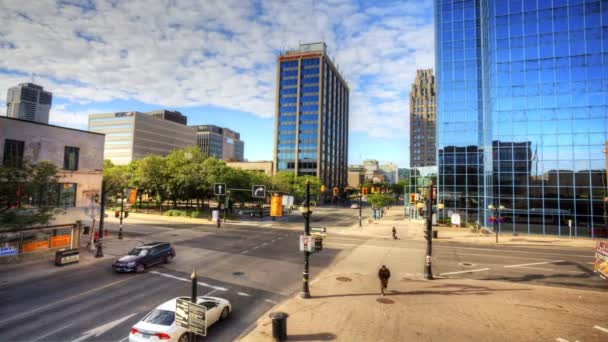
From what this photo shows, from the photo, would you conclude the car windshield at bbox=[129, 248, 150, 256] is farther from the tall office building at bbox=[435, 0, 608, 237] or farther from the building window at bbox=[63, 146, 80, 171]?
the tall office building at bbox=[435, 0, 608, 237]

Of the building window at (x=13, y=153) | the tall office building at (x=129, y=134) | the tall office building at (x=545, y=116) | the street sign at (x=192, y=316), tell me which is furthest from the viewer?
the tall office building at (x=129, y=134)

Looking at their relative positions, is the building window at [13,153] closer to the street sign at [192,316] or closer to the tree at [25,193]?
the tree at [25,193]

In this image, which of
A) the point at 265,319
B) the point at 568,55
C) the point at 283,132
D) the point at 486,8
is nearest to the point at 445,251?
the point at 265,319

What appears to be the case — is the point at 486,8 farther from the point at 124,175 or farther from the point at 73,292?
the point at 124,175

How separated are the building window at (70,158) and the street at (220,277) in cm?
769

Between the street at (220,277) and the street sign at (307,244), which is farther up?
the street sign at (307,244)

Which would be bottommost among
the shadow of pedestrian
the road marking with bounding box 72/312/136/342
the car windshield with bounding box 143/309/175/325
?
the road marking with bounding box 72/312/136/342

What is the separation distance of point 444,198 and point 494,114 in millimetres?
15103

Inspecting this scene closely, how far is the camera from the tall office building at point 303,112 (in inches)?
4483

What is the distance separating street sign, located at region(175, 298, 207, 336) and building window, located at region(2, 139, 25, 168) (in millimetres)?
20805

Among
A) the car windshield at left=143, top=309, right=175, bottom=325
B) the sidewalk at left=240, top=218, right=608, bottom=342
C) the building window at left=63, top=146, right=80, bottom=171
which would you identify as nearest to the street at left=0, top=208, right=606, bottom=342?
the sidewalk at left=240, top=218, right=608, bottom=342

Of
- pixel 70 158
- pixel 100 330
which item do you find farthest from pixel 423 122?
pixel 100 330

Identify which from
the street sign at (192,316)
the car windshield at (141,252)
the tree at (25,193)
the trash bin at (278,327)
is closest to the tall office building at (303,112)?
the car windshield at (141,252)

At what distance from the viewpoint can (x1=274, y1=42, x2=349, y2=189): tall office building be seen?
113875mm
